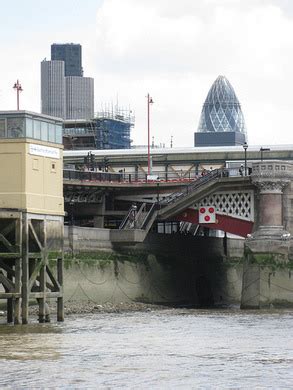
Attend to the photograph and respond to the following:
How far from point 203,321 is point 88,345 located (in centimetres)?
2346

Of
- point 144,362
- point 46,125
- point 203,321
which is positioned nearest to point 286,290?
point 203,321

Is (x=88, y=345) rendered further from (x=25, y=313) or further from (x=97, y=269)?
(x=97, y=269)

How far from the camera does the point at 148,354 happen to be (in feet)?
222

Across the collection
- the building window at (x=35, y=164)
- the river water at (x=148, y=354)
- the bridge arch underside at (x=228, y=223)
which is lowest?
the river water at (x=148, y=354)

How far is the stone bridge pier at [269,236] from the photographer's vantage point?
119125 mm

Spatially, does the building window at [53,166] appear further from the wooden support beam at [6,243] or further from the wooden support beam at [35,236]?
the wooden support beam at [6,243]

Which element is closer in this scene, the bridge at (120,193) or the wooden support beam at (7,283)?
the wooden support beam at (7,283)

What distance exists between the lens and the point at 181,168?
186 metres

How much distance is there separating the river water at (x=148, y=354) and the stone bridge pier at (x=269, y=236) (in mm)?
23776

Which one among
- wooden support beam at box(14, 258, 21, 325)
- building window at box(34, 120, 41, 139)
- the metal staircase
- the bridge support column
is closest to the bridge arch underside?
the metal staircase

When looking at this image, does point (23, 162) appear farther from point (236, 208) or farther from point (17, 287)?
point (236, 208)

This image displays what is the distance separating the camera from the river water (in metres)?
57.8

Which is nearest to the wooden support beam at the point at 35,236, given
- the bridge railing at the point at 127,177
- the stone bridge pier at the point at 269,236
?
the stone bridge pier at the point at 269,236

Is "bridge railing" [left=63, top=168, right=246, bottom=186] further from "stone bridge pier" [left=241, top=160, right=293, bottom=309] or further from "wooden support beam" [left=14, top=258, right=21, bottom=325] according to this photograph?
"wooden support beam" [left=14, top=258, right=21, bottom=325]
